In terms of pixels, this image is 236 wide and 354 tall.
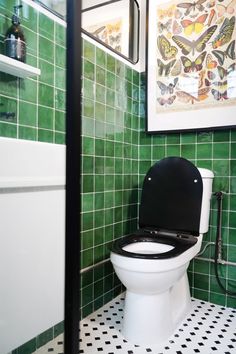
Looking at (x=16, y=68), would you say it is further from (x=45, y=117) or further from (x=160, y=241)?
(x=160, y=241)

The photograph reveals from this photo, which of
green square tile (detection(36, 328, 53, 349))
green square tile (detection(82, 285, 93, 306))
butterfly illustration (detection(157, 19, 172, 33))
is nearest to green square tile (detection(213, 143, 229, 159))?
butterfly illustration (detection(157, 19, 172, 33))

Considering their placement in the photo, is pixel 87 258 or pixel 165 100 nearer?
pixel 87 258

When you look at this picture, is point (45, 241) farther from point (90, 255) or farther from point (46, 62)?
point (46, 62)

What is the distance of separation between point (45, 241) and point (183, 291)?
92 cm

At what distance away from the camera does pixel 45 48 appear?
3.87 feet

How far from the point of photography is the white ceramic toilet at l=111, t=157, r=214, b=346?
121 centimetres

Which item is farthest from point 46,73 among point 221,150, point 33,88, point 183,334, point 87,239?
point 183,334

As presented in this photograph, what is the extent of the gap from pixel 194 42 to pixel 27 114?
1120 mm

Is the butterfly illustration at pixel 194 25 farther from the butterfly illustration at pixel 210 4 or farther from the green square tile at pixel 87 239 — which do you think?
the green square tile at pixel 87 239

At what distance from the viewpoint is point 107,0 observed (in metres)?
1.85

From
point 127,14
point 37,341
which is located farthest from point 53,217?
point 127,14

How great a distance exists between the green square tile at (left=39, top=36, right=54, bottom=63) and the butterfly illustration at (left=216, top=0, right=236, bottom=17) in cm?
103

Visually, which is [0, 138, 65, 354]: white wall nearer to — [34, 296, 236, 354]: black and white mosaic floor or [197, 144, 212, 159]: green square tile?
[34, 296, 236, 354]: black and white mosaic floor

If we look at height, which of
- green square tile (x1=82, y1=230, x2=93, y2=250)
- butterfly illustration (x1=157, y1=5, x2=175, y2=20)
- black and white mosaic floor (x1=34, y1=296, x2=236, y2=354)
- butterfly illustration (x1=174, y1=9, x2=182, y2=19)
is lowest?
black and white mosaic floor (x1=34, y1=296, x2=236, y2=354)
